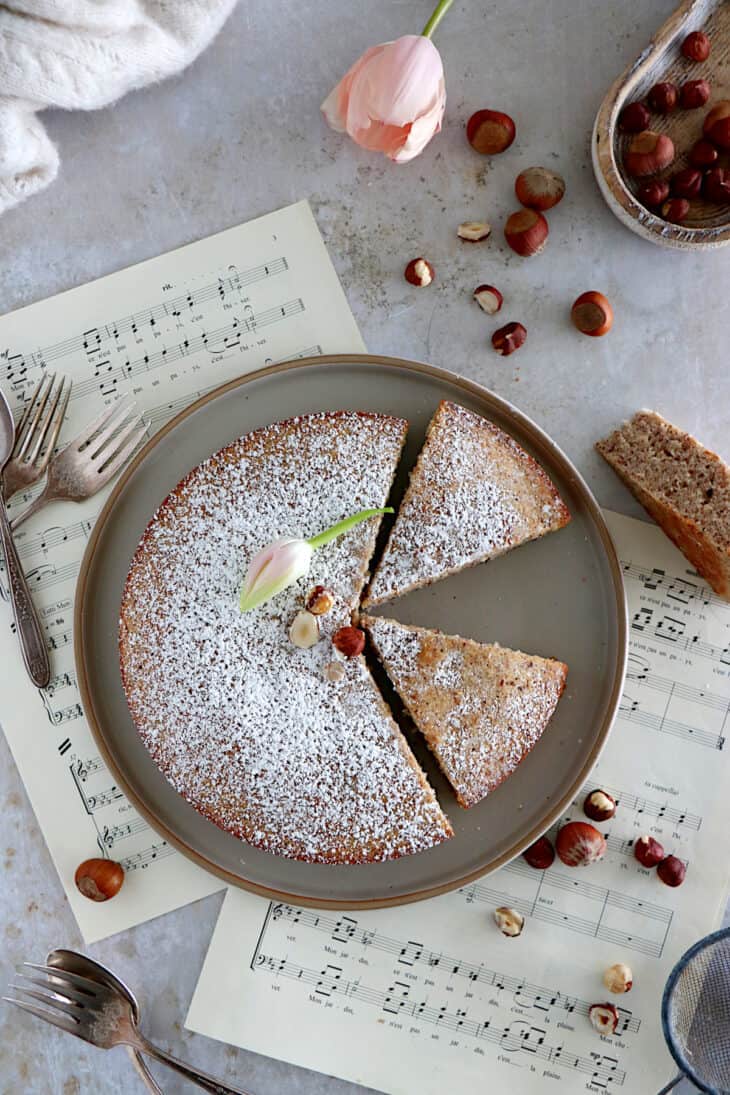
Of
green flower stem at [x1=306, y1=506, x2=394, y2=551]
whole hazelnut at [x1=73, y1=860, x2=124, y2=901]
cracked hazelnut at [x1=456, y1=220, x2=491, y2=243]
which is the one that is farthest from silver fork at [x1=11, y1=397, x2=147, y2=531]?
cracked hazelnut at [x1=456, y1=220, x2=491, y2=243]

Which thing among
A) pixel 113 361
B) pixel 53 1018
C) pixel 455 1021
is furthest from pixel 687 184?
pixel 53 1018

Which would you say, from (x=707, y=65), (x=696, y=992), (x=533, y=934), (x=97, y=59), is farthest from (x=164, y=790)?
(x=707, y=65)

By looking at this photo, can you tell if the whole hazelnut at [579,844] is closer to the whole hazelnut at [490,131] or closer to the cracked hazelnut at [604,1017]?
the cracked hazelnut at [604,1017]

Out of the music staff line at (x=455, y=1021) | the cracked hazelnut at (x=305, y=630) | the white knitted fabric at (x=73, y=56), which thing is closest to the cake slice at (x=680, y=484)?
the cracked hazelnut at (x=305, y=630)

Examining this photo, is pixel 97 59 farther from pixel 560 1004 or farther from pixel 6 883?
pixel 560 1004

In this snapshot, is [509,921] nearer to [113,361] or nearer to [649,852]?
[649,852]
